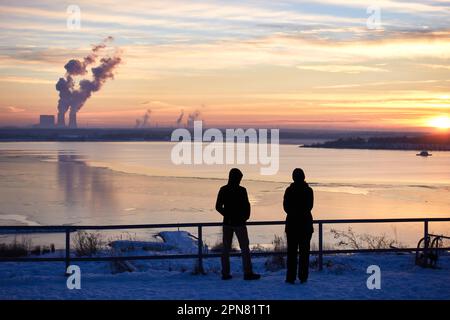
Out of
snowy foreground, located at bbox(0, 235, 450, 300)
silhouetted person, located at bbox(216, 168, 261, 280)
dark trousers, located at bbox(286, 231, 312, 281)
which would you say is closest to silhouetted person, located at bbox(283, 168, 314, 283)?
dark trousers, located at bbox(286, 231, 312, 281)

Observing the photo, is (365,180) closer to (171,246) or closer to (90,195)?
(90,195)

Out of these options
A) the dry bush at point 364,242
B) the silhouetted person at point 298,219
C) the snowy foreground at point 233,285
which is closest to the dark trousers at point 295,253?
the silhouetted person at point 298,219

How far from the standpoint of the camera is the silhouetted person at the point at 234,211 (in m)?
10.0

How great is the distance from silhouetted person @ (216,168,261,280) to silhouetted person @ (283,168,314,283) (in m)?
0.65

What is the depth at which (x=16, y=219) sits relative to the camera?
96.8 ft

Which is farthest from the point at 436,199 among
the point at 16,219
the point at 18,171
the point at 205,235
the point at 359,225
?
the point at 18,171

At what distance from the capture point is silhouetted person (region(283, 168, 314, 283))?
981 cm

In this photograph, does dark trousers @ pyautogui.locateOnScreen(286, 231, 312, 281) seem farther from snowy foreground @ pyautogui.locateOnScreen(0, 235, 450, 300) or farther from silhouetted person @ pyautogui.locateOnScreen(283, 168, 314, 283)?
snowy foreground @ pyautogui.locateOnScreen(0, 235, 450, 300)

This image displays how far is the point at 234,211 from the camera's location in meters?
10.2

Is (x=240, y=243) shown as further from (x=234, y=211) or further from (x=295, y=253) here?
(x=295, y=253)

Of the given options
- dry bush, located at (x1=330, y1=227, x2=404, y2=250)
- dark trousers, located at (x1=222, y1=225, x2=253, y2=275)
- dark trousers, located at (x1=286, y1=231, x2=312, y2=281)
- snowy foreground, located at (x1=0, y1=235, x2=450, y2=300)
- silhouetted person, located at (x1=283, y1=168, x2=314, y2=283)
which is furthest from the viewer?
dry bush, located at (x1=330, y1=227, x2=404, y2=250)

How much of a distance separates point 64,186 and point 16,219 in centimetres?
1738

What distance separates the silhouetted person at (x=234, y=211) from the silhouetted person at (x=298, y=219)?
0.65m

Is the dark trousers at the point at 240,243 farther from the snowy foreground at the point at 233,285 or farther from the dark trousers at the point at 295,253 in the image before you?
the dark trousers at the point at 295,253
